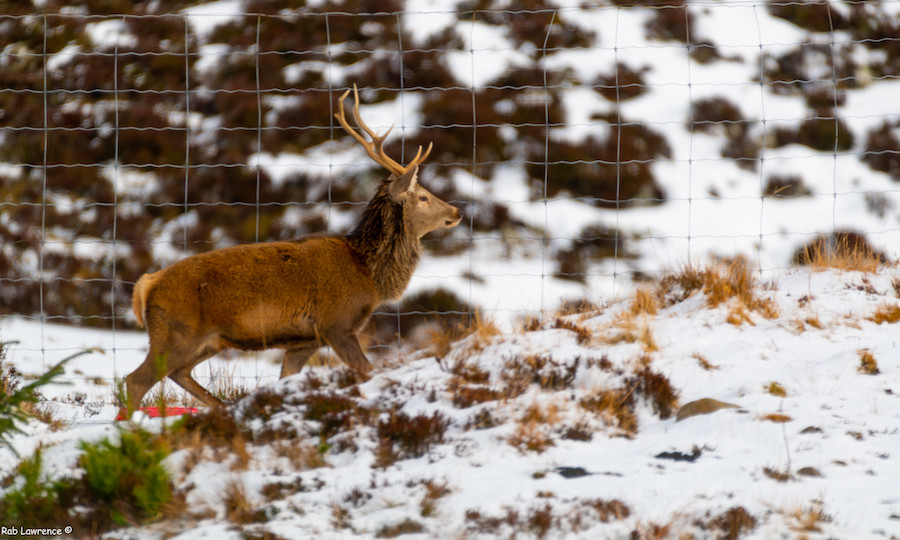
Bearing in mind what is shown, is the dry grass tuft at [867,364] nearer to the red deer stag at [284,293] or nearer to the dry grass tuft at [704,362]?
the dry grass tuft at [704,362]

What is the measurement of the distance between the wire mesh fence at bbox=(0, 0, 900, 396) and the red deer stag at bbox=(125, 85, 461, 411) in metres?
7.66

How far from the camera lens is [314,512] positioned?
12.6 feet

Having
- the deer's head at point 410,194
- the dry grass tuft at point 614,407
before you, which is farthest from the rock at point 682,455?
the deer's head at point 410,194

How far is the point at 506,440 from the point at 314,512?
1.02 m

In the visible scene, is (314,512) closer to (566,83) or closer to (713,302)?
(713,302)

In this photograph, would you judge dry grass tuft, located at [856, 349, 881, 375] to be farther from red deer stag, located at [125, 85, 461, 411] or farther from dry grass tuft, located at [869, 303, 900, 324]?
red deer stag, located at [125, 85, 461, 411]

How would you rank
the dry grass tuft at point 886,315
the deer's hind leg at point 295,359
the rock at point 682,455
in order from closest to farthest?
the rock at point 682,455
the dry grass tuft at point 886,315
the deer's hind leg at point 295,359

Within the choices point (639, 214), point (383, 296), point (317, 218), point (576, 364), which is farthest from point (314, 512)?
point (639, 214)

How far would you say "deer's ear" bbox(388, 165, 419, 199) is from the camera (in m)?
6.71

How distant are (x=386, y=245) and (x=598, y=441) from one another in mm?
2617

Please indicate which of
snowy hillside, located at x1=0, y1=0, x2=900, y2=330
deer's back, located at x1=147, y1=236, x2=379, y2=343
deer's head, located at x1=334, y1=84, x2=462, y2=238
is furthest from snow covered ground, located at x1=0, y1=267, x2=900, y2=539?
snowy hillside, located at x1=0, y1=0, x2=900, y2=330

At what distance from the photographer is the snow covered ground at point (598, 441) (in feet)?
12.2

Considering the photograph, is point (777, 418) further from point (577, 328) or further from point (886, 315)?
point (886, 315)

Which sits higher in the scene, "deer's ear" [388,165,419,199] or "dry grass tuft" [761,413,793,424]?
"deer's ear" [388,165,419,199]
